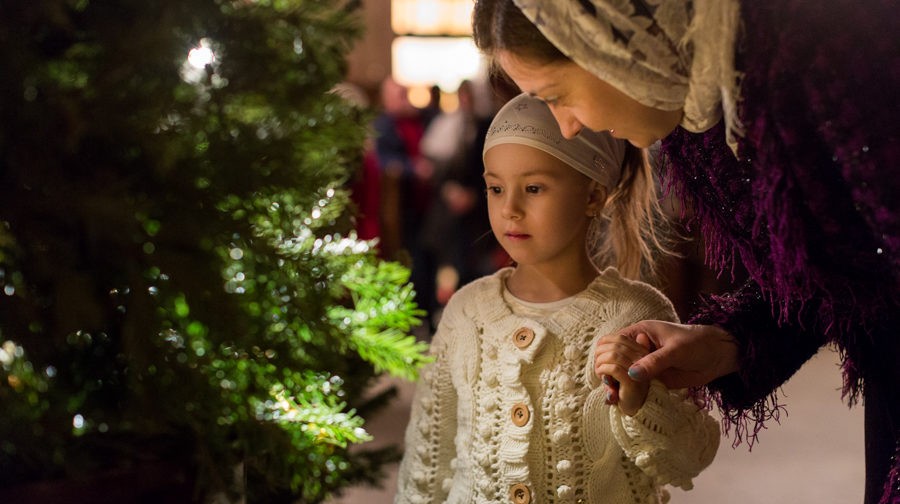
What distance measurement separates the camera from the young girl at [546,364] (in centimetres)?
155

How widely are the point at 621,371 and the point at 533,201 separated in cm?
38

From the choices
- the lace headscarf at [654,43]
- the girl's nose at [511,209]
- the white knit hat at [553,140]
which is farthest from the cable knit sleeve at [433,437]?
the lace headscarf at [654,43]

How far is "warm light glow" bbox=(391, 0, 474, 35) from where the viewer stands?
10203 millimetres

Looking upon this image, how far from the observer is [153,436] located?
1.10 m

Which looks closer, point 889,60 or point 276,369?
point 889,60

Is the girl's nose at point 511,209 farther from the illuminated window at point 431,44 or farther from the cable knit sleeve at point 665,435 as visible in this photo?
the illuminated window at point 431,44

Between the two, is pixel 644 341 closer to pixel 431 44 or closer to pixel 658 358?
pixel 658 358

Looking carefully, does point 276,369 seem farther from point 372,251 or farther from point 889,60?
point 889,60

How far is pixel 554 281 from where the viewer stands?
1.69m

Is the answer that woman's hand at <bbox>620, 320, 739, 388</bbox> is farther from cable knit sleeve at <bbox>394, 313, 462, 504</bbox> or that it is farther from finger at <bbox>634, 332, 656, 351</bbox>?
cable knit sleeve at <bbox>394, 313, 462, 504</bbox>

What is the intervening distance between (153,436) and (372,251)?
1.84 feet

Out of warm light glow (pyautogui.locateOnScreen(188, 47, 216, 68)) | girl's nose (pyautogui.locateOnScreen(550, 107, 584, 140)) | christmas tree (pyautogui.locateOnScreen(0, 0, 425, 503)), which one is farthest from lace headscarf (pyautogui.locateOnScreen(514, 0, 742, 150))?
warm light glow (pyautogui.locateOnScreen(188, 47, 216, 68))

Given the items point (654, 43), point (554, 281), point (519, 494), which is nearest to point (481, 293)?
point (554, 281)

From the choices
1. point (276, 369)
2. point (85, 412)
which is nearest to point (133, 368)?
point (85, 412)
